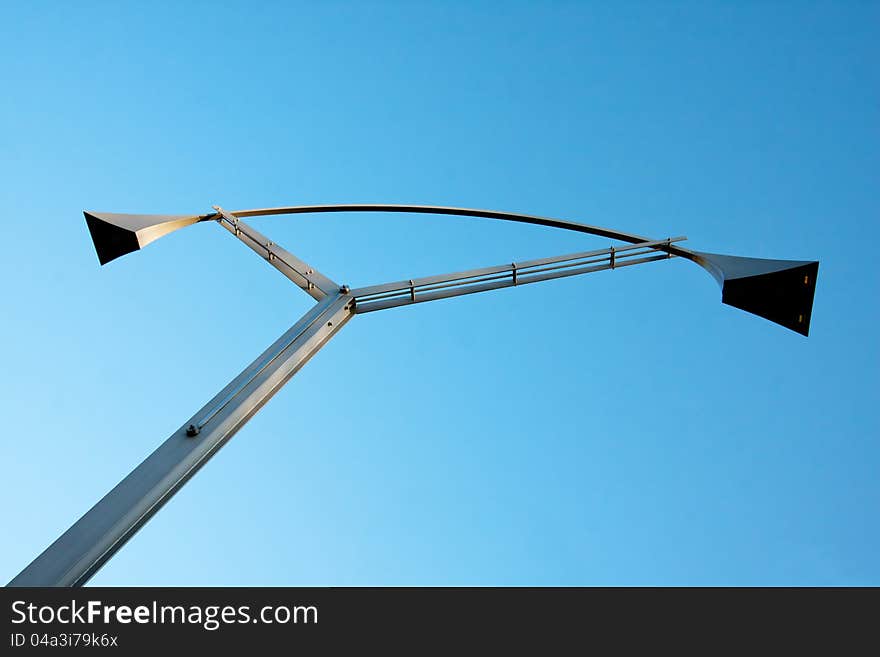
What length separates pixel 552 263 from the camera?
785 centimetres

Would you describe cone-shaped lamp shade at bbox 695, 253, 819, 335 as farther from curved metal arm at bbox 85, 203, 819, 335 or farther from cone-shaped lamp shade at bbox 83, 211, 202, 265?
cone-shaped lamp shade at bbox 83, 211, 202, 265

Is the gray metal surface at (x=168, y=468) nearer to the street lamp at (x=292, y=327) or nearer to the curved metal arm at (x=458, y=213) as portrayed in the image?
the street lamp at (x=292, y=327)

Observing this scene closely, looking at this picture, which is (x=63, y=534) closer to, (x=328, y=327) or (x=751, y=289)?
(x=328, y=327)

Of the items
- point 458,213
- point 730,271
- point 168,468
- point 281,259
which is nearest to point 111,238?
point 281,259

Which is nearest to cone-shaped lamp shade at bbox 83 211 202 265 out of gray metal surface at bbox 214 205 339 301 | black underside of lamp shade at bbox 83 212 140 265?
black underside of lamp shade at bbox 83 212 140 265

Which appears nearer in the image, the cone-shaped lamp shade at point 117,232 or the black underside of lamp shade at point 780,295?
the black underside of lamp shade at point 780,295

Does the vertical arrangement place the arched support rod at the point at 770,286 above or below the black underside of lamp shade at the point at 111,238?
below

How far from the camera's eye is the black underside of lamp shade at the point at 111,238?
7.02 m

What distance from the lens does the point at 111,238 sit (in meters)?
7.09

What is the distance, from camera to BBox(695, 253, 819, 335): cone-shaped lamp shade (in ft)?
20.6

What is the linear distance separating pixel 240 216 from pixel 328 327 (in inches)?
138

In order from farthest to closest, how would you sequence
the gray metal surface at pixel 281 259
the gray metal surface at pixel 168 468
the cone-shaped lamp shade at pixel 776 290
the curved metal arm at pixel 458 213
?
the curved metal arm at pixel 458 213, the gray metal surface at pixel 281 259, the cone-shaped lamp shade at pixel 776 290, the gray metal surface at pixel 168 468

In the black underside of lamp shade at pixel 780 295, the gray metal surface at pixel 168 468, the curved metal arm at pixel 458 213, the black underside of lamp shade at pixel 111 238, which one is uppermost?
the curved metal arm at pixel 458 213

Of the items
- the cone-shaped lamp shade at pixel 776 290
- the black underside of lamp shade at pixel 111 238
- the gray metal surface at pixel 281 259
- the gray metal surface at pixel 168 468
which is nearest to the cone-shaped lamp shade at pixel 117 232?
the black underside of lamp shade at pixel 111 238
